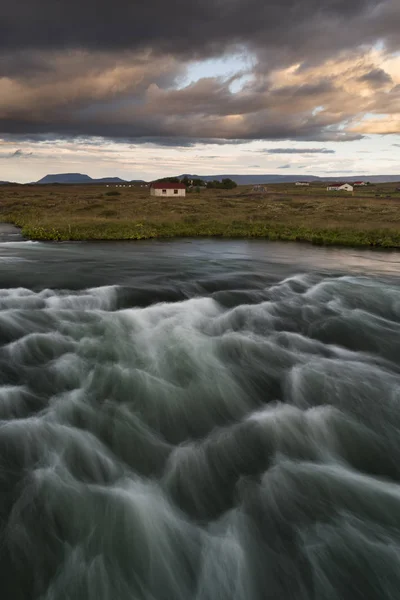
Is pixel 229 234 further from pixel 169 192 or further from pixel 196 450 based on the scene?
pixel 169 192

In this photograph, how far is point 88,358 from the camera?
10750mm

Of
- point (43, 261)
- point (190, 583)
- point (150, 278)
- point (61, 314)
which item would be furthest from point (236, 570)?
point (43, 261)

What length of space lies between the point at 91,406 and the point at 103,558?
11.8 feet

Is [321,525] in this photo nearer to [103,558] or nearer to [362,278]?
[103,558]

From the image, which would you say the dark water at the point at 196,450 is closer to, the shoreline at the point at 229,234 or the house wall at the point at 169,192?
the shoreline at the point at 229,234

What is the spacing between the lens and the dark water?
5535mm

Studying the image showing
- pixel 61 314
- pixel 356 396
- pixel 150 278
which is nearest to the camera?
pixel 356 396

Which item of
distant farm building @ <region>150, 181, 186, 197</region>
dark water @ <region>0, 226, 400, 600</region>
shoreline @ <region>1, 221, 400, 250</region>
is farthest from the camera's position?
distant farm building @ <region>150, 181, 186, 197</region>

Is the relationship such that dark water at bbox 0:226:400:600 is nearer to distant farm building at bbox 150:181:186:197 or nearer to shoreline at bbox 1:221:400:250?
shoreline at bbox 1:221:400:250

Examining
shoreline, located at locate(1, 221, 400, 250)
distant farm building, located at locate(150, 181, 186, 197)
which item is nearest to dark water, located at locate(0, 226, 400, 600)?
shoreline, located at locate(1, 221, 400, 250)

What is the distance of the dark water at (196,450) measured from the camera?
218 inches

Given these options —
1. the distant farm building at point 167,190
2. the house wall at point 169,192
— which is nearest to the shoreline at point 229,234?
the house wall at point 169,192

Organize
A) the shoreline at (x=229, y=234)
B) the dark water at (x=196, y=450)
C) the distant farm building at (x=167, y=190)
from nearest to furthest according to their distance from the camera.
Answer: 1. the dark water at (x=196, y=450)
2. the shoreline at (x=229, y=234)
3. the distant farm building at (x=167, y=190)

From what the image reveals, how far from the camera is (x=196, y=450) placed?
7781 millimetres
